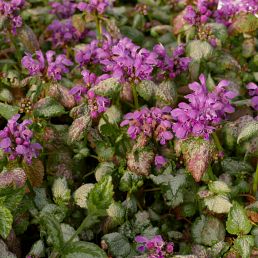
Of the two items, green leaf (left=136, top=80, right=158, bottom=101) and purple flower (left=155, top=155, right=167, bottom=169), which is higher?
green leaf (left=136, top=80, right=158, bottom=101)

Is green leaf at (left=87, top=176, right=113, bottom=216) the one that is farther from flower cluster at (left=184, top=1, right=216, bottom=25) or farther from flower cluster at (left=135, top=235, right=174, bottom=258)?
flower cluster at (left=184, top=1, right=216, bottom=25)

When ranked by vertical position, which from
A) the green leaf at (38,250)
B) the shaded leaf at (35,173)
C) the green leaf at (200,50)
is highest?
the green leaf at (200,50)

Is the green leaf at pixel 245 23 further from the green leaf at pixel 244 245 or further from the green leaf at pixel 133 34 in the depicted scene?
the green leaf at pixel 244 245

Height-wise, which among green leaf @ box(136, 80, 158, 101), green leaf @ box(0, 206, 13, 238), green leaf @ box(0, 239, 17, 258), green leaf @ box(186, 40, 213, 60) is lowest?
green leaf @ box(0, 239, 17, 258)

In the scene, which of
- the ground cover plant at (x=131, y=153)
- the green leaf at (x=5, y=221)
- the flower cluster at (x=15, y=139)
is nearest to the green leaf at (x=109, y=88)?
the ground cover plant at (x=131, y=153)

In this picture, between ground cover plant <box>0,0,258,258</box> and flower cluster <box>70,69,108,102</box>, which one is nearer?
ground cover plant <box>0,0,258,258</box>

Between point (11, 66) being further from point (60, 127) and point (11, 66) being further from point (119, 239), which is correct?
point (119, 239)

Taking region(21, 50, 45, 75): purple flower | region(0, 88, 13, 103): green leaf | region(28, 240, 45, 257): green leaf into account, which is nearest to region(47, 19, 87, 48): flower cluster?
region(0, 88, 13, 103): green leaf
